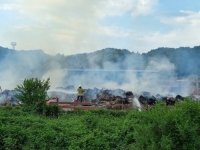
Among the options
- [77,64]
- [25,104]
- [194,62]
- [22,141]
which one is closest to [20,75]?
[77,64]

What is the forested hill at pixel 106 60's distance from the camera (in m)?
40.1

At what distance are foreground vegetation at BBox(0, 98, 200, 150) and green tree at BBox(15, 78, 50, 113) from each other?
4.15 meters

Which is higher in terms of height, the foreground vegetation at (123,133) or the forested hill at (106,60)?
the forested hill at (106,60)

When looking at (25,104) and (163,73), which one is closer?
(25,104)

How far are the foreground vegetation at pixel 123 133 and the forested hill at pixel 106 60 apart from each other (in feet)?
99.8

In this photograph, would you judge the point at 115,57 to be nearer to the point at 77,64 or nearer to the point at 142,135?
the point at 77,64

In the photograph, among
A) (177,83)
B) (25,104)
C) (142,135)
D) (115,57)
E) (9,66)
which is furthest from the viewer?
(115,57)

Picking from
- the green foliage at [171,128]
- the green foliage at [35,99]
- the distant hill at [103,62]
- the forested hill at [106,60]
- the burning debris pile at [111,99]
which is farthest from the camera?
the forested hill at [106,60]

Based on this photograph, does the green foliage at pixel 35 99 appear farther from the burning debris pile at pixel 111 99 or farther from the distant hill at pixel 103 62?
the distant hill at pixel 103 62

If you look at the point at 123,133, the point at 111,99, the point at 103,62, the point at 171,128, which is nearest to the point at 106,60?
the point at 103,62

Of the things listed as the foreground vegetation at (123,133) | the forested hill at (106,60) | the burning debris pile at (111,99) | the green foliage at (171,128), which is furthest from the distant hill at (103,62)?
the green foliage at (171,128)

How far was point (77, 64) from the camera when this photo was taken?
47.7 metres

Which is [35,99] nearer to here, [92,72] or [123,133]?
[123,133]

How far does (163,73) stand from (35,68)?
55.9 feet
